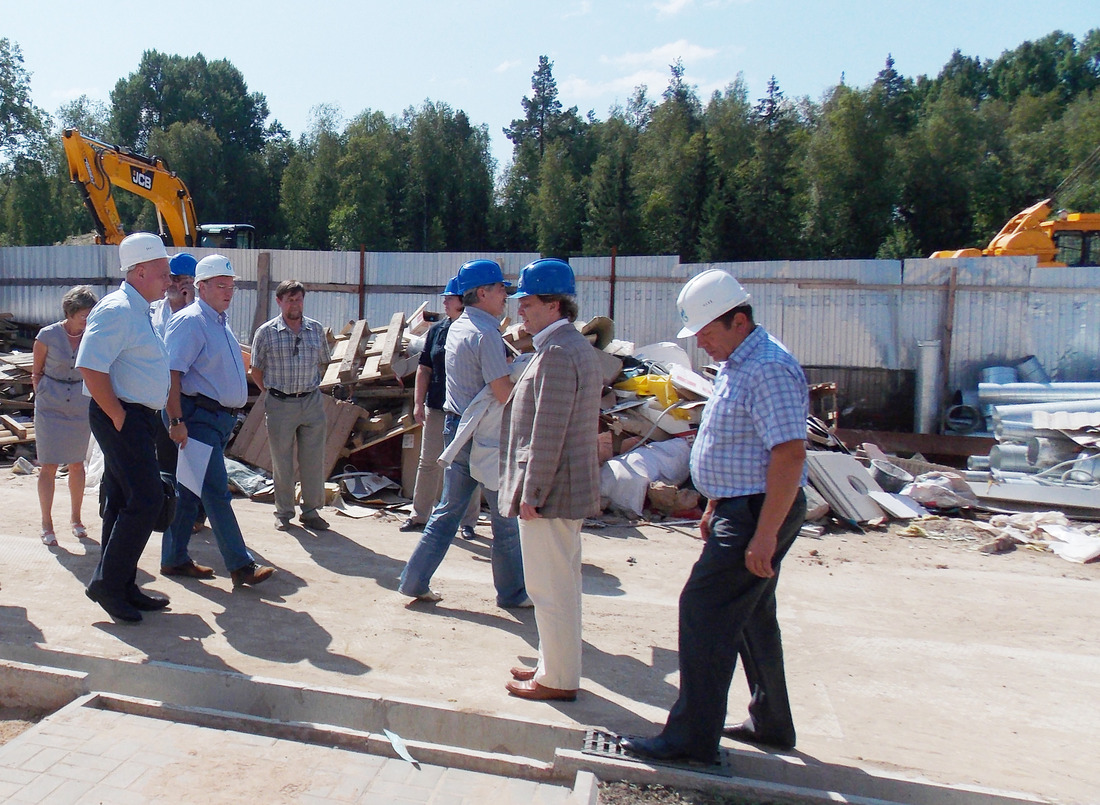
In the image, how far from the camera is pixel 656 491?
7.89m

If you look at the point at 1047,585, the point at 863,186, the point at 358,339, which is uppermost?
the point at 863,186

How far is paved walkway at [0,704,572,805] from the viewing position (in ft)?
9.95

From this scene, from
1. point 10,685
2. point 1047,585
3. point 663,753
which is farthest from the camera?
point 1047,585

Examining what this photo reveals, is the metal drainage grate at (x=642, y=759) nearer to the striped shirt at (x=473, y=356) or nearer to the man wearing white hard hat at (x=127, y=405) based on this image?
the striped shirt at (x=473, y=356)

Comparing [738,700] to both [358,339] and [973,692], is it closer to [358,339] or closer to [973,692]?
[973,692]

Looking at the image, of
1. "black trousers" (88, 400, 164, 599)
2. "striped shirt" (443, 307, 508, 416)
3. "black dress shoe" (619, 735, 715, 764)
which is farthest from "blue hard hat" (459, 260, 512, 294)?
"black dress shoe" (619, 735, 715, 764)

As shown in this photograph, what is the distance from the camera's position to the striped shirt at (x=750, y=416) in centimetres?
297

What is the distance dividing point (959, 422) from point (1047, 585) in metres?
5.52

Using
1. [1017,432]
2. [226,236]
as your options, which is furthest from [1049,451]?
[226,236]

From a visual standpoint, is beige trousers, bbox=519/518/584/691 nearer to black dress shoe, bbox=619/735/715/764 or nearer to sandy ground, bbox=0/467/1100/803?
sandy ground, bbox=0/467/1100/803

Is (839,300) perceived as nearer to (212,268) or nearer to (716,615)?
(212,268)

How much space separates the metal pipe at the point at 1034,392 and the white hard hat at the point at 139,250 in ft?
32.1

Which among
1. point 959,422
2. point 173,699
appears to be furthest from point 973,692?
point 959,422

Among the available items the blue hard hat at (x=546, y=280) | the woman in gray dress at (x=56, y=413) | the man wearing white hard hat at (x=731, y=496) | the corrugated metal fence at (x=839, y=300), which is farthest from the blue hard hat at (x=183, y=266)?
the corrugated metal fence at (x=839, y=300)
